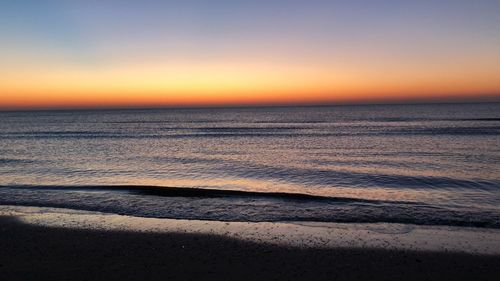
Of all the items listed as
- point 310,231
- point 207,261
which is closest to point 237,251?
point 207,261

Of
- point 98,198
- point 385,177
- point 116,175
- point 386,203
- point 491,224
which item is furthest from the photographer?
Result: point 116,175

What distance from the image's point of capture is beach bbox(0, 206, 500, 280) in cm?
677

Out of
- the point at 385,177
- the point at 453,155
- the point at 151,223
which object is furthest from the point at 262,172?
the point at 453,155

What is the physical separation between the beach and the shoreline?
3cm

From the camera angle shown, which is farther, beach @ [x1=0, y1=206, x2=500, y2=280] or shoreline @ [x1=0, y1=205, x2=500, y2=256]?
shoreline @ [x1=0, y1=205, x2=500, y2=256]

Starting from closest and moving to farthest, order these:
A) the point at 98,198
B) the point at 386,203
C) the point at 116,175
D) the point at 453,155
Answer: the point at 386,203, the point at 98,198, the point at 116,175, the point at 453,155

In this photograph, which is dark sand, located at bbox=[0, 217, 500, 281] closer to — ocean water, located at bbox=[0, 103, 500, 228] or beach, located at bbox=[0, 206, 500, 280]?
beach, located at bbox=[0, 206, 500, 280]

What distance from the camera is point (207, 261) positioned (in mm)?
7410

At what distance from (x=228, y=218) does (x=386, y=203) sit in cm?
590

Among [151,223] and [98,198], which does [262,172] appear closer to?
[98,198]

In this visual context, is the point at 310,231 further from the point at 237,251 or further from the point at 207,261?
the point at 207,261

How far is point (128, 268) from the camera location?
7031mm

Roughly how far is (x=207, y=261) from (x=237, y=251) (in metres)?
0.81

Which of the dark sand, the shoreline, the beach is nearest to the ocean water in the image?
the shoreline
